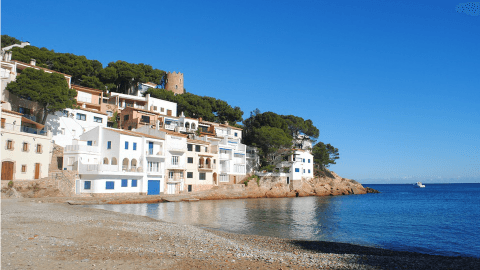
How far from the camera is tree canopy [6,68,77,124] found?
46.0 metres

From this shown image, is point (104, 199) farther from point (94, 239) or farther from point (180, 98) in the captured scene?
point (180, 98)

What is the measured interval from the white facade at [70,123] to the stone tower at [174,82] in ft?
150

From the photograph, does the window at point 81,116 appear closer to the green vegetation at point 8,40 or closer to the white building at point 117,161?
the white building at point 117,161

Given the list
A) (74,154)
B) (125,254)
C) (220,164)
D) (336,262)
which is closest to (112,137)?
(74,154)

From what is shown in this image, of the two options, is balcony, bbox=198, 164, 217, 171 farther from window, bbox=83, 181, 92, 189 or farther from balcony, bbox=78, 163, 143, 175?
window, bbox=83, 181, 92, 189

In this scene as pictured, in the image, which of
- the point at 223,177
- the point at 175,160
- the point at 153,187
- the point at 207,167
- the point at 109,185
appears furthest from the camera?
the point at 223,177

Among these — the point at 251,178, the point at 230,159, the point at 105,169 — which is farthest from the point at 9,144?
the point at 251,178

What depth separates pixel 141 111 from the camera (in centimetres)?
6400

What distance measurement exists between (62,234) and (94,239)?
1.93 m

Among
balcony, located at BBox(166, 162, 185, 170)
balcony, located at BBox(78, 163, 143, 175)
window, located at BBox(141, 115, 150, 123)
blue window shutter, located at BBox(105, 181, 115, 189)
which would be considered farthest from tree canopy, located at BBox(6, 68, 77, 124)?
balcony, located at BBox(166, 162, 185, 170)

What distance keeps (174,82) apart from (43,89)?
56544 millimetres

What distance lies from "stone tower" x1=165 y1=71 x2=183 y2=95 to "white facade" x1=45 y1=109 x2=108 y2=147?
1798 inches

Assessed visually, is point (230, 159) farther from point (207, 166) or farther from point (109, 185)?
point (109, 185)

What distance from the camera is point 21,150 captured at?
3862 cm
